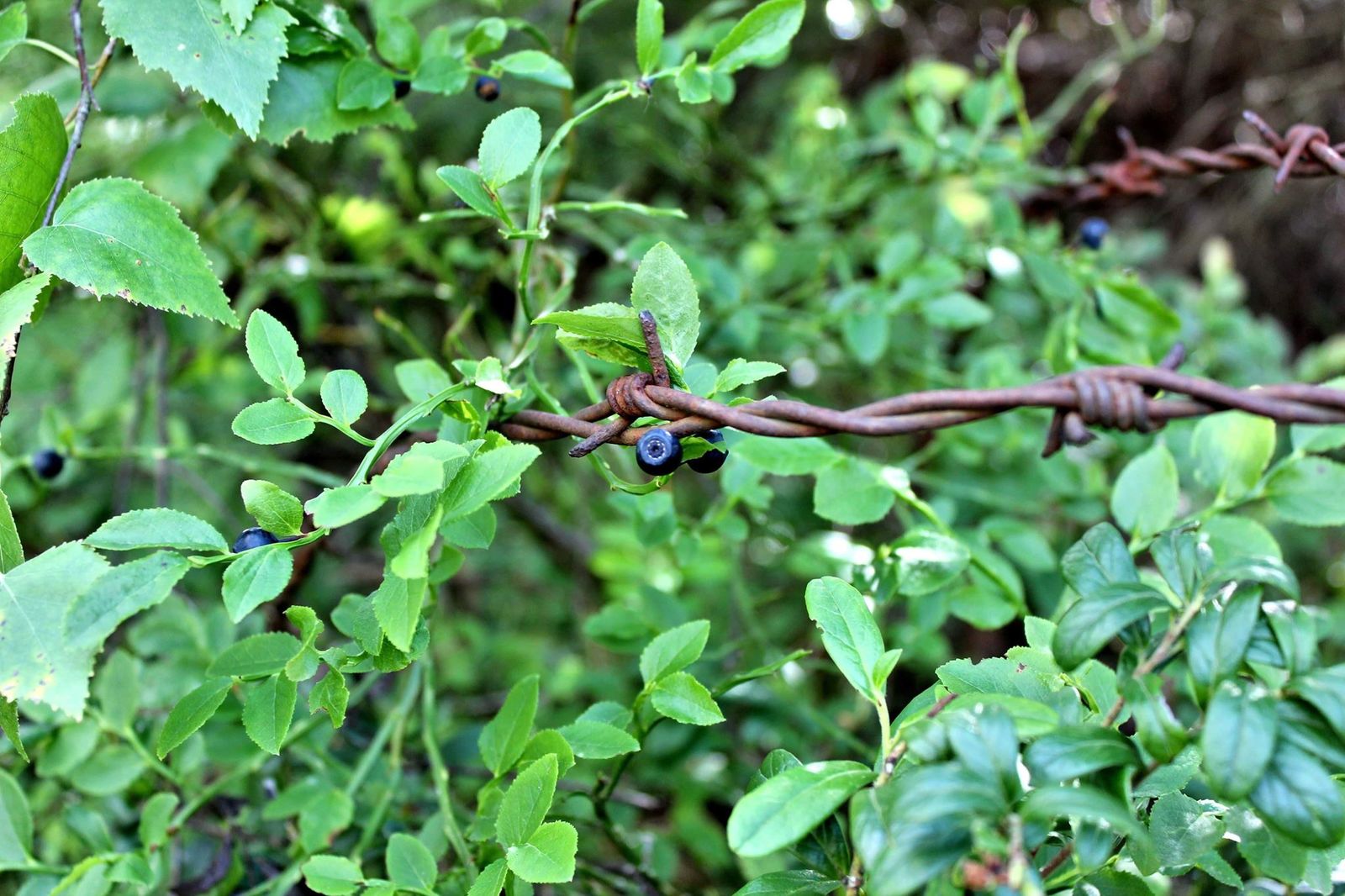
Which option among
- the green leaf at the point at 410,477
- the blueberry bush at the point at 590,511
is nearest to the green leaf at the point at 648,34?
the blueberry bush at the point at 590,511

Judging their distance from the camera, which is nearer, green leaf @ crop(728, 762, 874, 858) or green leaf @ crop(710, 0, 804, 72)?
green leaf @ crop(728, 762, 874, 858)

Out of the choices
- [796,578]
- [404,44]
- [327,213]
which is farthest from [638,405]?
[796,578]

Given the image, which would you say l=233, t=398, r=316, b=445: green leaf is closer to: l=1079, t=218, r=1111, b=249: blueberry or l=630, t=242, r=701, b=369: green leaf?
l=630, t=242, r=701, b=369: green leaf

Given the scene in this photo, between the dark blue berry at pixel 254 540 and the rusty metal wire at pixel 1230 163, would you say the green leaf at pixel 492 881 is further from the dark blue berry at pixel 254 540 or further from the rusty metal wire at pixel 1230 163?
the rusty metal wire at pixel 1230 163

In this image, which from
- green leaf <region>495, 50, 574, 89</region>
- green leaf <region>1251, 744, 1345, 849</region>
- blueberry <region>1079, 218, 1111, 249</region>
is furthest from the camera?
blueberry <region>1079, 218, 1111, 249</region>

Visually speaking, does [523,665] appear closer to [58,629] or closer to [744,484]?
[744,484]

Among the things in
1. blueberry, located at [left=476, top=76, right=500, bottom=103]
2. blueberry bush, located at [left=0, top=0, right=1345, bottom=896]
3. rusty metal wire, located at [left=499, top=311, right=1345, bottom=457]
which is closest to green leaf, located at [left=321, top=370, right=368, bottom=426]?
blueberry bush, located at [left=0, top=0, right=1345, bottom=896]
